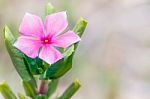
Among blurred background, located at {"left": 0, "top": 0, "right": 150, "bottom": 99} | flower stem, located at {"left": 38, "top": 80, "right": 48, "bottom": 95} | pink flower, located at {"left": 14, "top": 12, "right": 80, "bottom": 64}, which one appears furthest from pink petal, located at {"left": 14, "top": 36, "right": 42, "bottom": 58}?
blurred background, located at {"left": 0, "top": 0, "right": 150, "bottom": 99}

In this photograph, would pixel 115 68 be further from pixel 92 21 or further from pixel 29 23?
pixel 29 23

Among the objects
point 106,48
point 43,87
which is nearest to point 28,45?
point 43,87

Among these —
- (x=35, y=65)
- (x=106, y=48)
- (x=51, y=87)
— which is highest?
(x=35, y=65)

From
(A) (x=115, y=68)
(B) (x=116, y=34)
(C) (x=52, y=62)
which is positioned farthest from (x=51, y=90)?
(B) (x=116, y=34)

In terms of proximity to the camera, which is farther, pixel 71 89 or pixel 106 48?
pixel 106 48

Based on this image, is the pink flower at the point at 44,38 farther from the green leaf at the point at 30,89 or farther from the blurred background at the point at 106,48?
the blurred background at the point at 106,48

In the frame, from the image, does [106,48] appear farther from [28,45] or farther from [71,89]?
[28,45]

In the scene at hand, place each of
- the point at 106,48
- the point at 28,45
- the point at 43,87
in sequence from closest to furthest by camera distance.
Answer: the point at 28,45
the point at 43,87
the point at 106,48
